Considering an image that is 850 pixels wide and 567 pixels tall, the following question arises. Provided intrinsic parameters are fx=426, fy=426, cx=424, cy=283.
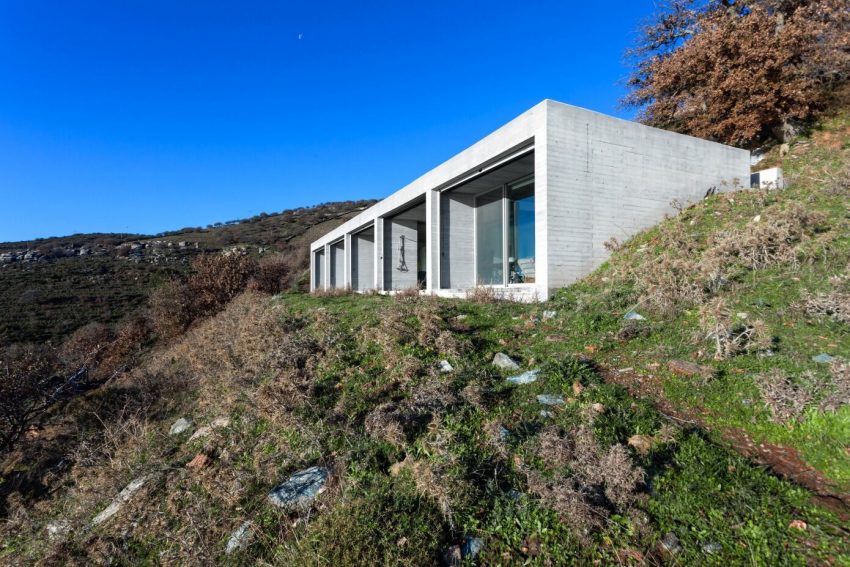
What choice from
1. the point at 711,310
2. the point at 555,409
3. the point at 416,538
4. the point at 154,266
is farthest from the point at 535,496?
the point at 154,266

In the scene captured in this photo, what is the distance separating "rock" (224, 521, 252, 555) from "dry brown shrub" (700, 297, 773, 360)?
4241mm

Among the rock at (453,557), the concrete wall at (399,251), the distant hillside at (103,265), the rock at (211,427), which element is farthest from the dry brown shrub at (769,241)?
the distant hillside at (103,265)

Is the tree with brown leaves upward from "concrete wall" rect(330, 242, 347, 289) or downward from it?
upward

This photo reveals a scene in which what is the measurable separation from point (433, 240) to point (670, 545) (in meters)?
9.71

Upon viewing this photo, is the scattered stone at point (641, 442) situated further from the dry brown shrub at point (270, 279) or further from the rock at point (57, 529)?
the dry brown shrub at point (270, 279)

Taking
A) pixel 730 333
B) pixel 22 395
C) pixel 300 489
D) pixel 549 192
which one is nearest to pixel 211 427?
pixel 300 489

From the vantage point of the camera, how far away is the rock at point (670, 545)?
2217 mm

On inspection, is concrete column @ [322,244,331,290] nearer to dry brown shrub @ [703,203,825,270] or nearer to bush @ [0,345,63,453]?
bush @ [0,345,63,453]

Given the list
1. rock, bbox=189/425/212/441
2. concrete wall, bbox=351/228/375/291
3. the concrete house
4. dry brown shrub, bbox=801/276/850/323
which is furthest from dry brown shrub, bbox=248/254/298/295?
dry brown shrub, bbox=801/276/850/323

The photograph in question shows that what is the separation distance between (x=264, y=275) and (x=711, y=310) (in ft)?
60.7

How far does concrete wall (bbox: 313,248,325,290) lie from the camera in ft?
81.6

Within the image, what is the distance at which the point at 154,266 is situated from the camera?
109ft

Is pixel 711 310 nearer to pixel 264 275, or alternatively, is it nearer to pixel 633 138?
pixel 633 138

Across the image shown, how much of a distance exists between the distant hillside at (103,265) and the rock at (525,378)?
24313 millimetres
